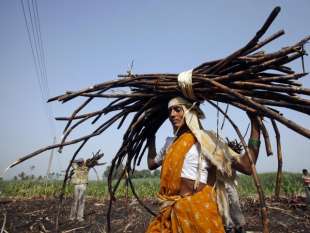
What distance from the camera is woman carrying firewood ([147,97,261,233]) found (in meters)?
2.30

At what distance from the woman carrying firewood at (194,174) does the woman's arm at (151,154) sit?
0.45 metres

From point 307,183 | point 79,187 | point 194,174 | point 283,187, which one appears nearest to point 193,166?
point 194,174

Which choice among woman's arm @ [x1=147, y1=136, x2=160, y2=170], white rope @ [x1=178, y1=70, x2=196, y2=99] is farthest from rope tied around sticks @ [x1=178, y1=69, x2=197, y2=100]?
woman's arm @ [x1=147, y1=136, x2=160, y2=170]

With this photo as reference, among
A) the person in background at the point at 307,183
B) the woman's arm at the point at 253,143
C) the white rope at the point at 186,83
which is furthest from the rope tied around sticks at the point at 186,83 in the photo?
the person in background at the point at 307,183

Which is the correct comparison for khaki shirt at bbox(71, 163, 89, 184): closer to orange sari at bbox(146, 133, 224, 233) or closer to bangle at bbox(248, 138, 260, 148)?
orange sari at bbox(146, 133, 224, 233)

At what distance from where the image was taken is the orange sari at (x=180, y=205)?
7.46 ft

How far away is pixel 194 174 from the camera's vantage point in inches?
96.2

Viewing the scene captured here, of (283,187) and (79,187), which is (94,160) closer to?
(79,187)

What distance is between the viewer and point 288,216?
Answer: 9984mm

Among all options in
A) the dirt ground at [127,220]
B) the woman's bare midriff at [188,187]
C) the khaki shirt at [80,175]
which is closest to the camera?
the woman's bare midriff at [188,187]

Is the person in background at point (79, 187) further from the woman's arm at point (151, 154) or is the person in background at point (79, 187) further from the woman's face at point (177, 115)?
the woman's face at point (177, 115)

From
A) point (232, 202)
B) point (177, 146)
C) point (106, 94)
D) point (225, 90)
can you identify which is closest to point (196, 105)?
point (177, 146)

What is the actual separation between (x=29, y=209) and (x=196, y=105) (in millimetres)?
12441

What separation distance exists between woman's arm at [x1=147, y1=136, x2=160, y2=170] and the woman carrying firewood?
0.45 metres
